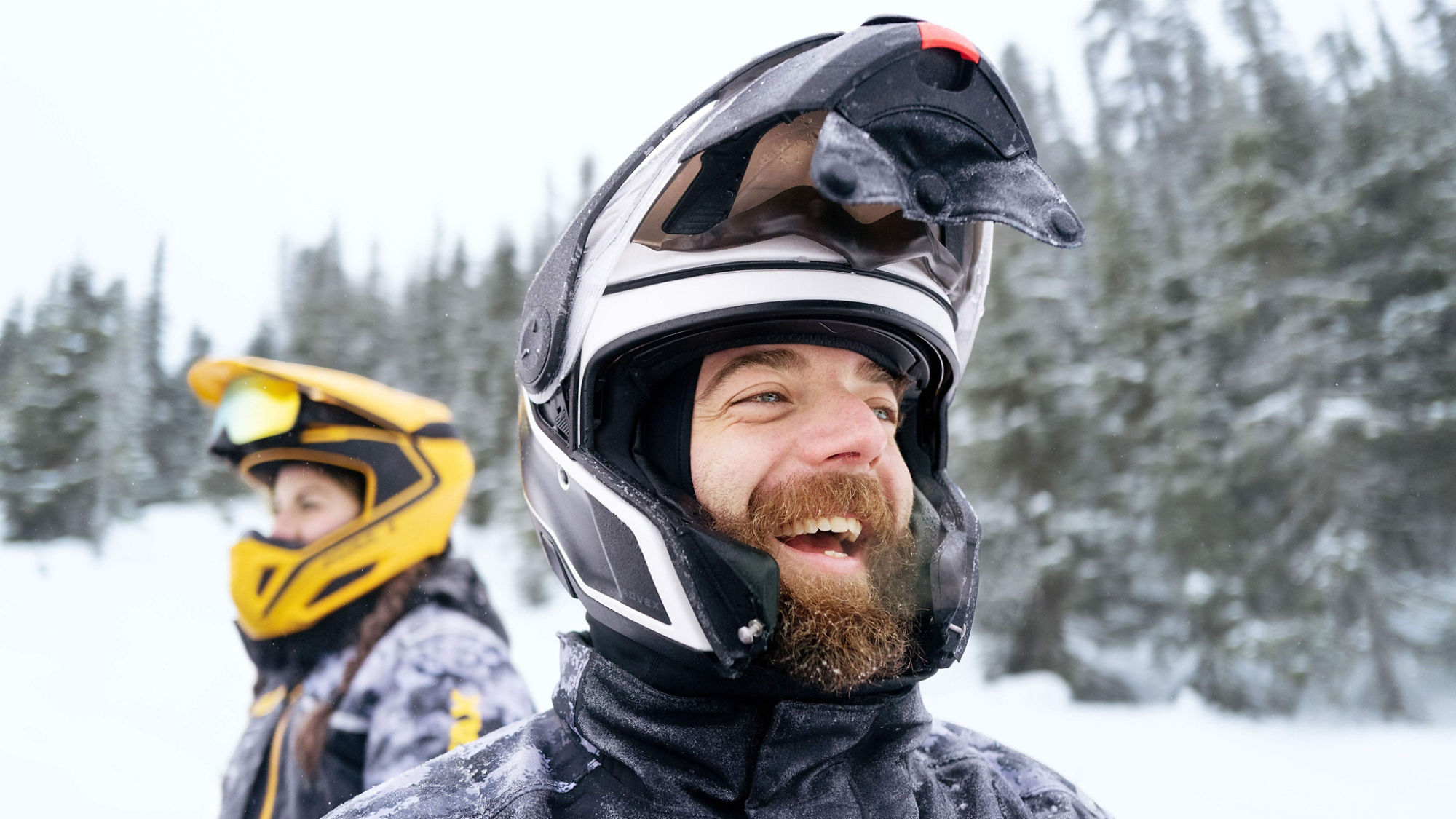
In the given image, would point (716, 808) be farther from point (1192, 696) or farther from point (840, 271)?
point (1192, 696)

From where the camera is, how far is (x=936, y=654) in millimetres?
1747

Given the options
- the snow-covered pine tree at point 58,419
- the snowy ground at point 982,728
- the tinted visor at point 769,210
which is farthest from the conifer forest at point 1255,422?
the tinted visor at point 769,210

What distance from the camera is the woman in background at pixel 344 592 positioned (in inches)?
112

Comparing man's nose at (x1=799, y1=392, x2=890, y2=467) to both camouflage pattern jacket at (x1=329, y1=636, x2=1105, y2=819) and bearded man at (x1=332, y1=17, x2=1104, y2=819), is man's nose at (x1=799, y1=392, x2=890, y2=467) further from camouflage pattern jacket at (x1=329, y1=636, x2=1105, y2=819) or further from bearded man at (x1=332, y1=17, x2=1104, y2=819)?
camouflage pattern jacket at (x1=329, y1=636, x2=1105, y2=819)

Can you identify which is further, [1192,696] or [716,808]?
[1192,696]

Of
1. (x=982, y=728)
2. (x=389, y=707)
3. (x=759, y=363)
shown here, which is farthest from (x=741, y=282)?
(x=982, y=728)

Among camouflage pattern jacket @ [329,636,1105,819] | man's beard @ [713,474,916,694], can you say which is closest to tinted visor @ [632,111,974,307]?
man's beard @ [713,474,916,694]

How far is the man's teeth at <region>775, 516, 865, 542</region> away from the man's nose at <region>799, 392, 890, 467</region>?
0.35 ft

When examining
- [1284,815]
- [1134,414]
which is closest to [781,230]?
[1284,815]

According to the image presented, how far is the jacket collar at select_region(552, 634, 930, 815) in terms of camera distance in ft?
4.77

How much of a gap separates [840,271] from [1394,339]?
636 inches

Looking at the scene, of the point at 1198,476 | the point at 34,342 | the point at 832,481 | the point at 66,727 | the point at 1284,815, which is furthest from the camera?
the point at 34,342

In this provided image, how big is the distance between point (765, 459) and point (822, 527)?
0.17 m

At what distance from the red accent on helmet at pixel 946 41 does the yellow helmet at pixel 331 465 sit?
2.69 meters
